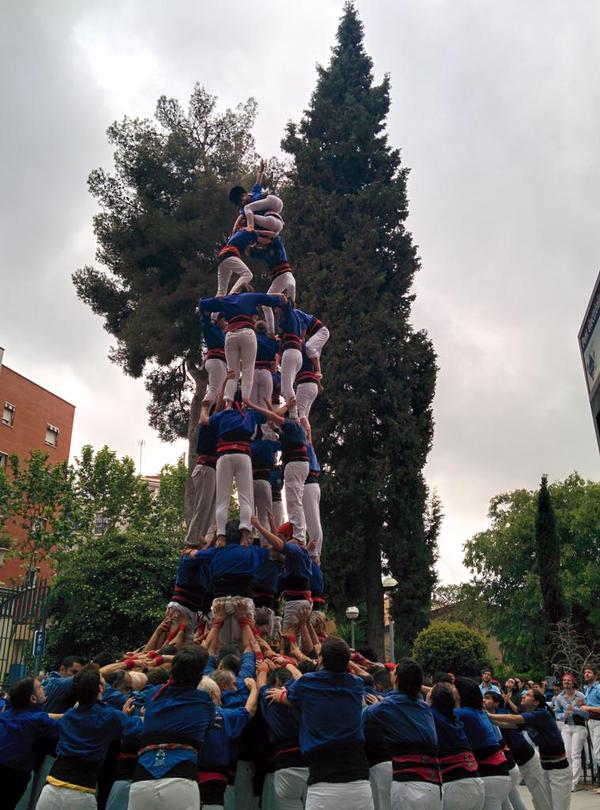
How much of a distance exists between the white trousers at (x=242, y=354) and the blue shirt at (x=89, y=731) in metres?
7.02

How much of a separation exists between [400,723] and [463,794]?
981 mm

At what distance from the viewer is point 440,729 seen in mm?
5730

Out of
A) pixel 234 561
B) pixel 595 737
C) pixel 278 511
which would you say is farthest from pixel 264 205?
pixel 595 737

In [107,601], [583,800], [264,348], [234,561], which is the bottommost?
[583,800]

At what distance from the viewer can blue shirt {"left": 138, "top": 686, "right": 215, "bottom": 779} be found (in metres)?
4.48

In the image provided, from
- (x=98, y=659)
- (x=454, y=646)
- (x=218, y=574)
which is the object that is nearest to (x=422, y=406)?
(x=454, y=646)

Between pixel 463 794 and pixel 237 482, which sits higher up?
pixel 237 482

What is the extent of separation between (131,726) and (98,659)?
2403mm

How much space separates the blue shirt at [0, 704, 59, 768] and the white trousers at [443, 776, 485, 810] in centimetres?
312

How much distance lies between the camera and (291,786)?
216 inches

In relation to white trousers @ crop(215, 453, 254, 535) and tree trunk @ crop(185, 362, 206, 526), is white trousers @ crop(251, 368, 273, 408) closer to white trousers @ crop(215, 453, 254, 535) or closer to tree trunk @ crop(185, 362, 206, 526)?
white trousers @ crop(215, 453, 254, 535)

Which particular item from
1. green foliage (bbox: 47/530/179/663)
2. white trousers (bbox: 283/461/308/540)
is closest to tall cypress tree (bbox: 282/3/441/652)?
green foliage (bbox: 47/530/179/663)

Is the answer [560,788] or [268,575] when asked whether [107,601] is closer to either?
[268,575]

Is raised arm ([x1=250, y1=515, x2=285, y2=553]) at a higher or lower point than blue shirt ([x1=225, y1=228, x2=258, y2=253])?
lower
